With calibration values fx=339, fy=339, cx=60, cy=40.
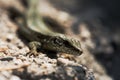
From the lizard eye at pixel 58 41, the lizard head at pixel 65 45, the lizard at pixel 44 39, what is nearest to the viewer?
the lizard head at pixel 65 45

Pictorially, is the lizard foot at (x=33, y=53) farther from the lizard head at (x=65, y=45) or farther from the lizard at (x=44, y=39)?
the lizard head at (x=65, y=45)

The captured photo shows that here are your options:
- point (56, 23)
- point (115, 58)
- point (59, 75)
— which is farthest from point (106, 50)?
point (59, 75)

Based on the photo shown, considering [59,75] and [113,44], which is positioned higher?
[113,44]

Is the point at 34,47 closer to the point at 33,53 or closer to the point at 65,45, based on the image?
the point at 33,53

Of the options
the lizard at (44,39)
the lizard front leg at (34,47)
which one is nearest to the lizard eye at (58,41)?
the lizard at (44,39)


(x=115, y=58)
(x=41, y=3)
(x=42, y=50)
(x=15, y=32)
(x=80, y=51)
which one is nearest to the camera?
(x=80, y=51)

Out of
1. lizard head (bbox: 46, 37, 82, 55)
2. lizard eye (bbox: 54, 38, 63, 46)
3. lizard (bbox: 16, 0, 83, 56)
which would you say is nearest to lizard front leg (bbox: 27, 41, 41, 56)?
lizard (bbox: 16, 0, 83, 56)

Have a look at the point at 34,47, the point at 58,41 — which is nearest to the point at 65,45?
the point at 58,41

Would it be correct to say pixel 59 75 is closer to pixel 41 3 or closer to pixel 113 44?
pixel 113 44
